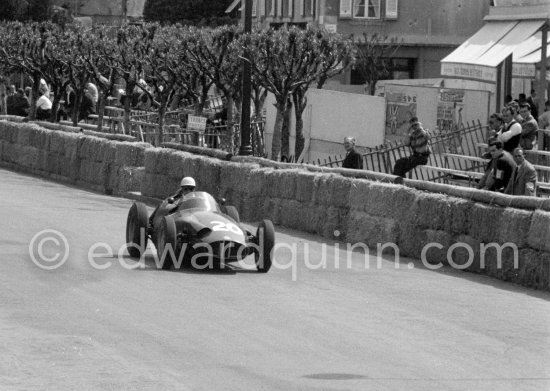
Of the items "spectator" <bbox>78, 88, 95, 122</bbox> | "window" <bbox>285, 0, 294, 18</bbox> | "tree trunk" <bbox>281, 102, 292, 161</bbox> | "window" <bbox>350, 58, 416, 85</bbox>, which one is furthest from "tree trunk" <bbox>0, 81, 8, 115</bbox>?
"tree trunk" <bbox>281, 102, 292, 161</bbox>

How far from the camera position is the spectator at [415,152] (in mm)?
21609

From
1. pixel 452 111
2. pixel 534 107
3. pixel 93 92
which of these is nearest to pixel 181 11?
pixel 93 92

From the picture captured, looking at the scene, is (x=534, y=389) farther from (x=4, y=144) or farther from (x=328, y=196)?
(x=4, y=144)

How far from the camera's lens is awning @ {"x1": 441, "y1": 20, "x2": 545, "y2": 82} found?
2742cm

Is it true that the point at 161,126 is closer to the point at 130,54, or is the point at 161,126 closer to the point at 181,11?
the point at 130,54

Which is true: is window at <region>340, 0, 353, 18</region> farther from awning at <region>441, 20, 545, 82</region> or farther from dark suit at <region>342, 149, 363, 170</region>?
dark suit at <region>342, 149, 363, 170</region>

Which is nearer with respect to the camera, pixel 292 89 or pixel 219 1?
pixel 292 89

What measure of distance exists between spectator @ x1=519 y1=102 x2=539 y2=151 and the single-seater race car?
263 inches

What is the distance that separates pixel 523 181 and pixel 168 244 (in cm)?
519

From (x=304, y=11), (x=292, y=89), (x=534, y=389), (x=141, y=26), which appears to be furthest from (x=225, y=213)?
(x=304, y=11)

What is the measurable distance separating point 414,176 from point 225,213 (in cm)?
710

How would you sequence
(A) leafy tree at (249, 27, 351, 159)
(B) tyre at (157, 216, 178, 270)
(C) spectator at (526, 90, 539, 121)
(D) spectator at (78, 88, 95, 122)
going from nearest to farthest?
(B) tyre at (157, 216, 178, 270)
(C) spectator at (526, 90, 539, 121)
(A) leafy tree at (249, 27, 351, 159)
(D) spectator at (78, 88, 95, 122)

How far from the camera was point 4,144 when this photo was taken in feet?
117

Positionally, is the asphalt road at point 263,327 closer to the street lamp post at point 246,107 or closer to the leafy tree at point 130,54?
the street lamp post at point 246,107
